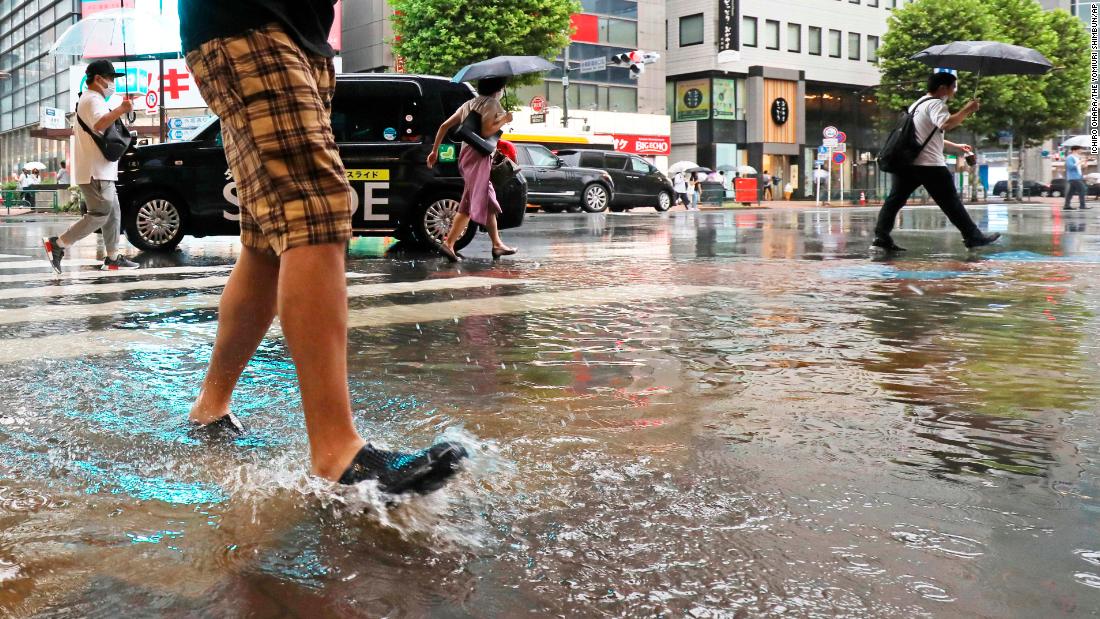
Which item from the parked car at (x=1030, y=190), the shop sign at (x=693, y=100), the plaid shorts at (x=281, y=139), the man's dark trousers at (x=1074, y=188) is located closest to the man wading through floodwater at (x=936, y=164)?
the plaid shorts at (x=281, y=139)

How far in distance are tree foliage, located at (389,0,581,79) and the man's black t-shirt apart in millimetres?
A: 38150

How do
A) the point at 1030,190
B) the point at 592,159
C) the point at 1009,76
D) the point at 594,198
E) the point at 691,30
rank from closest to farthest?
the point at 594,198 < the point at 592,159 < the point at 1009,76 < the point at 691,30 < the point at 1030,190

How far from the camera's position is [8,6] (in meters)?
75.9

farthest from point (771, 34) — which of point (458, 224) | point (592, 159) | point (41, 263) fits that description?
point (41, 263)

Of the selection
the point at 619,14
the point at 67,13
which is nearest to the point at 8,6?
the point at 67,13

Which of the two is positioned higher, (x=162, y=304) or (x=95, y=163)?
(x=95, y=163)

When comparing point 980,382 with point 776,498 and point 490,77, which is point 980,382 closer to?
point 776,498

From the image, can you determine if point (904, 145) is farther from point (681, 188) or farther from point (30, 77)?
point (30, 77)

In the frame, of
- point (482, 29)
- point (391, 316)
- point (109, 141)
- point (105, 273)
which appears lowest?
point (391, 316)

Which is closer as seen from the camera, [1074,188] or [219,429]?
[219,429]

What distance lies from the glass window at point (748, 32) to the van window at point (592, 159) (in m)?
28.4

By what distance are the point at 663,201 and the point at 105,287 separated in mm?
27681

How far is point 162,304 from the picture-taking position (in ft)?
21.9

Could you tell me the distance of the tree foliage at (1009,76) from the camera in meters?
53.0
